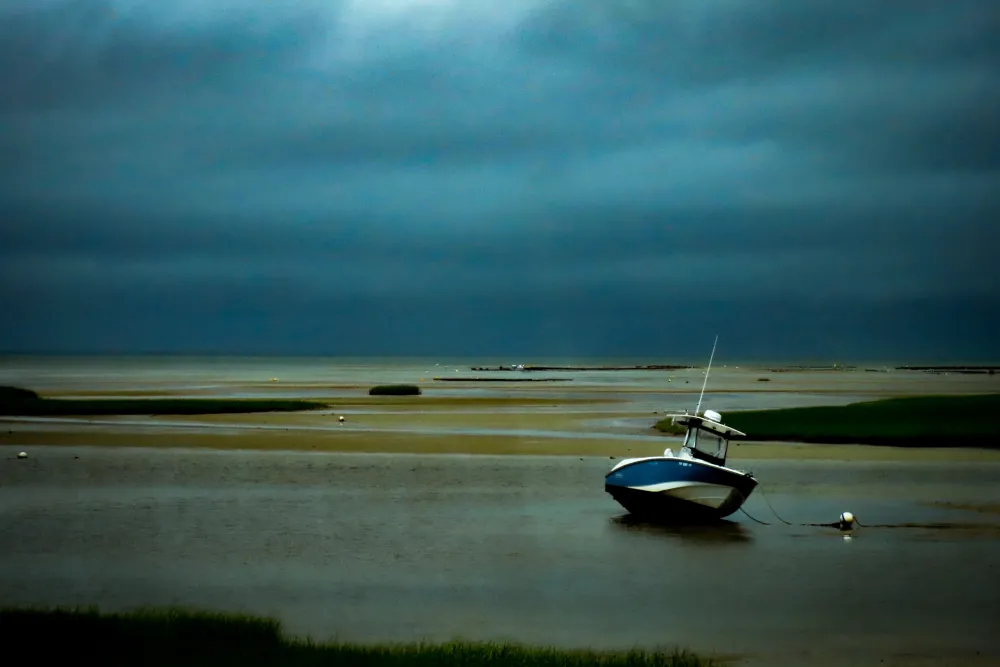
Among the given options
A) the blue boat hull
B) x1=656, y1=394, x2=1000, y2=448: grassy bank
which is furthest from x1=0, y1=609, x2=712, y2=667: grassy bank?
x1=656, y1=394, x2=1000, y2=448: grassy bank

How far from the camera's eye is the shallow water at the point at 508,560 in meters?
16.6

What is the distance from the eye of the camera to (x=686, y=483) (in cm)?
2531

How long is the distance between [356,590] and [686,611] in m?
5.12

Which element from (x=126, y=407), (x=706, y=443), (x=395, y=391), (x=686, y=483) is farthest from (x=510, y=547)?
(x=395, y=391)

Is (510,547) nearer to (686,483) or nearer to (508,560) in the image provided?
(508,560)

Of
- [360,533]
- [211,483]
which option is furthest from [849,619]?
[211,483]

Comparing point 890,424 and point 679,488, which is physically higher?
point 890,424

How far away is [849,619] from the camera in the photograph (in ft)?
56.4

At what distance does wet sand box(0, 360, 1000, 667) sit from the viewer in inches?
656

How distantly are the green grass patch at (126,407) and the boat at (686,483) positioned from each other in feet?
132

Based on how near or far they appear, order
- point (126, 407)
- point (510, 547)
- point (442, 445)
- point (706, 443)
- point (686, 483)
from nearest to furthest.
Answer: point (510, 547)
point (686, 483)
point (706, 443)
point (442, 445)
point (126, 407)

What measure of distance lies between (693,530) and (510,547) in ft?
15.2

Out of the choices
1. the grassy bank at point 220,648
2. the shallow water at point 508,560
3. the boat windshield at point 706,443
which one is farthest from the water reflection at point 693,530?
the grassy bank at point 220,648

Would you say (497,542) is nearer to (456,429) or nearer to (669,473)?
(669,473)
